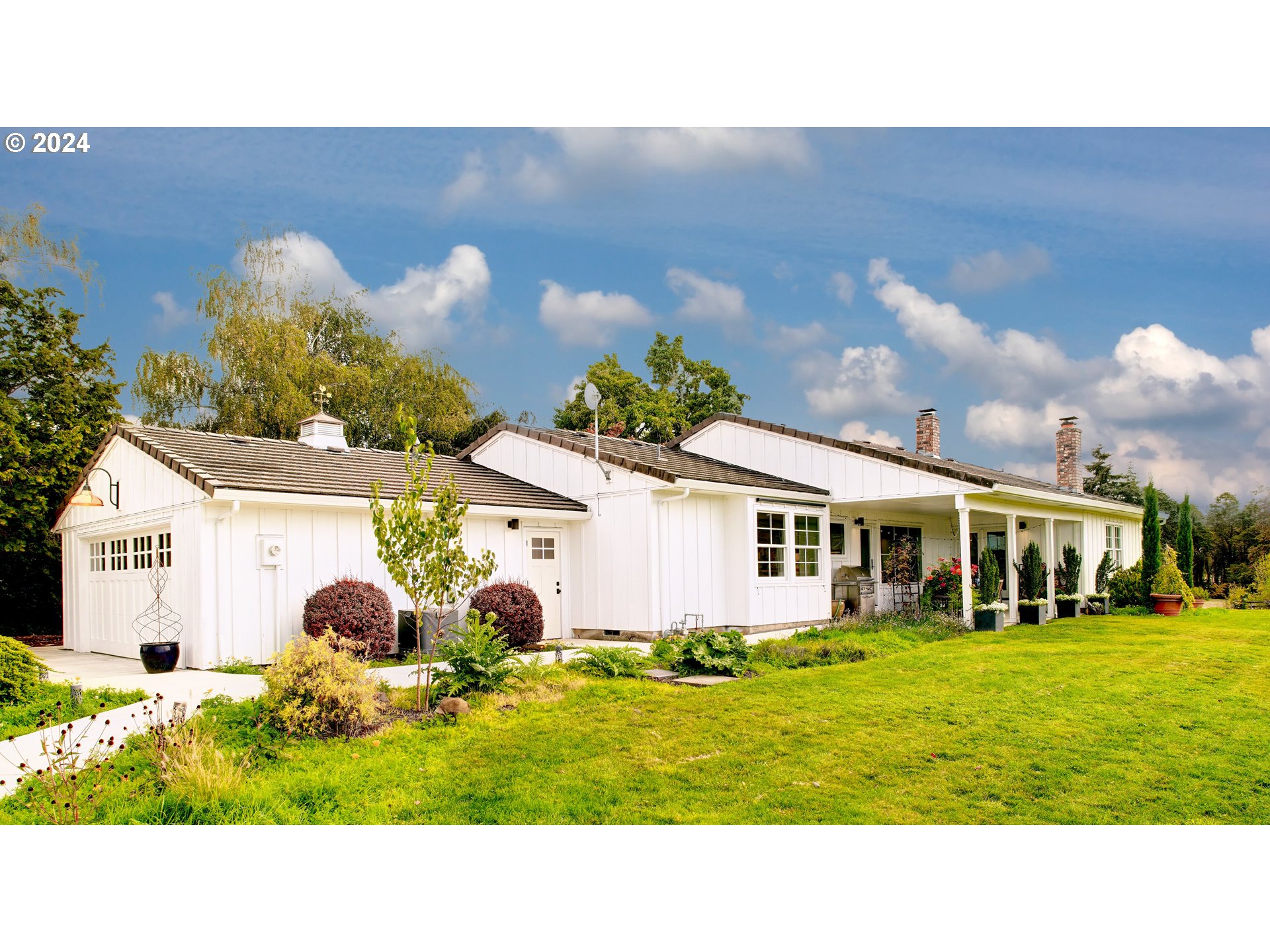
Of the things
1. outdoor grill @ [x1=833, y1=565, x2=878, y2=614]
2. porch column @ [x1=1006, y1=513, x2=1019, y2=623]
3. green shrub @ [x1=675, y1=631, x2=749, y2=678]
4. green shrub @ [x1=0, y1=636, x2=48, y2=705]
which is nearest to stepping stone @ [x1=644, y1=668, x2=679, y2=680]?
green shrub @ [x1=675, y1=631, x2=749, y2=678]

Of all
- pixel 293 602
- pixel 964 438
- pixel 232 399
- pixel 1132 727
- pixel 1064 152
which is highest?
pixel 1064 152

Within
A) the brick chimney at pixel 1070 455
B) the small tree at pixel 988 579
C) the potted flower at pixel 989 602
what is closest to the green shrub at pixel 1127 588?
the brick chimney at pixel 1070 455

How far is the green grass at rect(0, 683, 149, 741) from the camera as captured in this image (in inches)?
315

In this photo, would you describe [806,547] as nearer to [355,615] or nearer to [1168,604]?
[355,615]

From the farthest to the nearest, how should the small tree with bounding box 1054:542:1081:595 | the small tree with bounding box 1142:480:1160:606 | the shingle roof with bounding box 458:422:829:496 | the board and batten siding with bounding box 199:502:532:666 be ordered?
the small tree with bounding box 1142:480:1160:606 → the small tree with bounding box 1054:542:1081:595 → the shingle roof with bounding box 458:422:829:496 → the board and batten siding with bounding box 199:502:532:666

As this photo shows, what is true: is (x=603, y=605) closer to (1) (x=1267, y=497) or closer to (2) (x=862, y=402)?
(2) (x=862, y=402)

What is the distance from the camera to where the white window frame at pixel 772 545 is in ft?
51.4

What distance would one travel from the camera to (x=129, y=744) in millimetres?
6758

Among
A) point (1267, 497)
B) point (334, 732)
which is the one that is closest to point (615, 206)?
point (334, 732)

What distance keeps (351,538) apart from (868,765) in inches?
348

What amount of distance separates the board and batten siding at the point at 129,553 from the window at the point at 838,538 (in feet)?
40.6

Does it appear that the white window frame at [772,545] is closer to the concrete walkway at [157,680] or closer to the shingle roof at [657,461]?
the shingle roof at [657,461]

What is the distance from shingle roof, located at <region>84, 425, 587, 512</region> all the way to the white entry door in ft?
2.20

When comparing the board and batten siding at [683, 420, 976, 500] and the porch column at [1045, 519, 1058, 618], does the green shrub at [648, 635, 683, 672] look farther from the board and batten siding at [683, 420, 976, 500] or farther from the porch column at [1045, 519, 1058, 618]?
the porch column at [1045, 519, 1058, 618]
